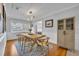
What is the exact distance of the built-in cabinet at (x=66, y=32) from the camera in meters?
1.44

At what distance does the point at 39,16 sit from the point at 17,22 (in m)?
0.40

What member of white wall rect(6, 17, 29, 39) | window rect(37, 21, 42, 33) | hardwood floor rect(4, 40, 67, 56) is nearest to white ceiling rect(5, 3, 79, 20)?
white wall rect(6, 17, 29, 39)

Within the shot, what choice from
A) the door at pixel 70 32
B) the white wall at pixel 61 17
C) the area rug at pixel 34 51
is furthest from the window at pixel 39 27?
the door at pixel 70 32

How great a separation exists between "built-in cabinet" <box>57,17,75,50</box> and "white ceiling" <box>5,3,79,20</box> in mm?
232

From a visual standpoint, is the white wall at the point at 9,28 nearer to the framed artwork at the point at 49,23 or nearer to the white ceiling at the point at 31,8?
the white ceiling at the point at 31,8

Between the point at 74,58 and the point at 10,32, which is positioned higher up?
the point at 10,32

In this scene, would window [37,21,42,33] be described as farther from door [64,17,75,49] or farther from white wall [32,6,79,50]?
door [64,17,75,49]

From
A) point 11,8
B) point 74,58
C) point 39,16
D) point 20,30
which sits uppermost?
point 11,8

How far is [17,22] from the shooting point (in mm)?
1475

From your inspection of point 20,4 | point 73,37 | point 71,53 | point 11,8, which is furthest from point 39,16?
point 71,53

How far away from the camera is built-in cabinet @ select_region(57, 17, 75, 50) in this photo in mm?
1438

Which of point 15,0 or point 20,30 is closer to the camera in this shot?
point 15,0

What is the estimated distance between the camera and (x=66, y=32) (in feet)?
5.07

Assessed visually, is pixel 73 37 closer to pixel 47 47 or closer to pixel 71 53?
pixel 71 53
